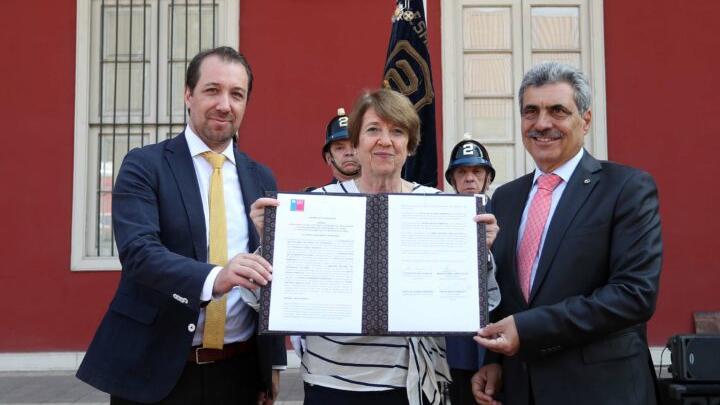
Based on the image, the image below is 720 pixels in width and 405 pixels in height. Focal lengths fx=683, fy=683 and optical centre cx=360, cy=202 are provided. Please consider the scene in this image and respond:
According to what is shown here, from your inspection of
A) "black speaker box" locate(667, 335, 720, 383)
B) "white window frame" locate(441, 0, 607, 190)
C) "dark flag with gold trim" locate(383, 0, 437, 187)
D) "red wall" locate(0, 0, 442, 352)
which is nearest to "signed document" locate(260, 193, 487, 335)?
"black speaker box" locate(667, 335, 720, 383)

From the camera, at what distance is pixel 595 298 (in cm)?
210

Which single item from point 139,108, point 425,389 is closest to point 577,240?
point 425,389

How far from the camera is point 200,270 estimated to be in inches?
88.0

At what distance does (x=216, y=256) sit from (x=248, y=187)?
33 cm

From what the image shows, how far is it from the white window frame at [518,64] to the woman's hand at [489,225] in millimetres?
4662

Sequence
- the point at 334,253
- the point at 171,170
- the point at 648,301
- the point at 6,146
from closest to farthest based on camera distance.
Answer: the point at 648,301 < the point at 334,253 < the point at 171,170 < the point at 6,146

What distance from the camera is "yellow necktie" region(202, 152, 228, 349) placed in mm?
2475

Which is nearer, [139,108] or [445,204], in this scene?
[445,204]

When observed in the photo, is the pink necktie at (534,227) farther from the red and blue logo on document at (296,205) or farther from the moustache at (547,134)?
the red and blue logo on document at (296,205)

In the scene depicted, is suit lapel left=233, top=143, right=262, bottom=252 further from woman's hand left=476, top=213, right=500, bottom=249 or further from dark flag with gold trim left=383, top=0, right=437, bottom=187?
dark flag with gold trim left=383, top=0, right=437, bottom=187

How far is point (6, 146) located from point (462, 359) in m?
6.14

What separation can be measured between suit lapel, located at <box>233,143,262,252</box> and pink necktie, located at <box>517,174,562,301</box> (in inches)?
39.4

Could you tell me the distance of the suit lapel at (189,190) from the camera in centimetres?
247

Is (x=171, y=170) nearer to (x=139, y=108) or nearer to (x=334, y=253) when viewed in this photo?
(x=334, y=253)
